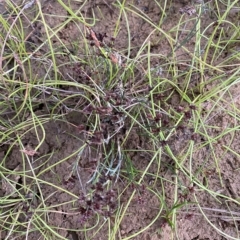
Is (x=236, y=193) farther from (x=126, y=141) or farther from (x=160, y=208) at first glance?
(x=126, y=141)

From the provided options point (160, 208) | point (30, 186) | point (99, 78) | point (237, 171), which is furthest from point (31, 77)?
point (237, 171)

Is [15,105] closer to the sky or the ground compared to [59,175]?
closer to the sky

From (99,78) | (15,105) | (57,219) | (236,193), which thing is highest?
(99,78)

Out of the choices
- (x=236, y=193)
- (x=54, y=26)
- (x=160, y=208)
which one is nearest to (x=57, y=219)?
(x=160, y=208)

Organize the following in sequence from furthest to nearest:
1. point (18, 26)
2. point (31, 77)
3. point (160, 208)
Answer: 1. point (18, 26)
2. point (31, 77)
3. point (160, 208)

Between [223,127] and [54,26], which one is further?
[54,26]

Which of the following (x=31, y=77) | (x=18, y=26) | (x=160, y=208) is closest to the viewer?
(x=160, y=208)

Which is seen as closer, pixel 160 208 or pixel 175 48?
pixel 160 208

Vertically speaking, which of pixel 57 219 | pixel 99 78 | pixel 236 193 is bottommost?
pixel 57 219

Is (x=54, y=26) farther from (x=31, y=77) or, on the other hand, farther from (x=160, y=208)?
(x=160, y=208)
